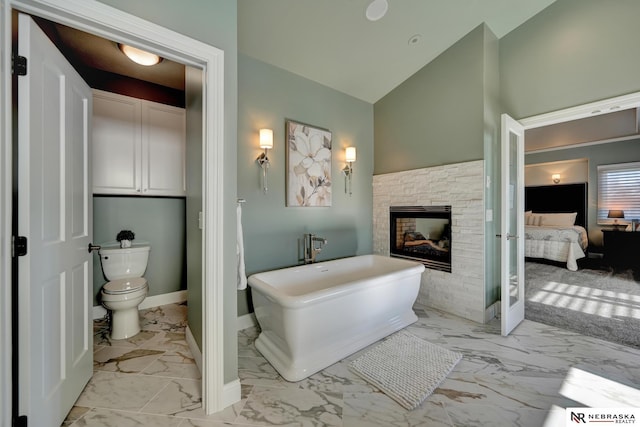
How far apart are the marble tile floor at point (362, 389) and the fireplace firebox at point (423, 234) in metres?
0.94

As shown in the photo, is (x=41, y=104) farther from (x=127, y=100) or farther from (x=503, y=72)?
(x=503, y=72)

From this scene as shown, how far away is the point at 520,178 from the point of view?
260 centimetres

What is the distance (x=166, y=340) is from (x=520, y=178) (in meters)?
3.67

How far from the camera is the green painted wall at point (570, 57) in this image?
2.07 metres

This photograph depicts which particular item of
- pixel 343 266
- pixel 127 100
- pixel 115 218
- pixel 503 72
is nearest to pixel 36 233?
pixel 115 218

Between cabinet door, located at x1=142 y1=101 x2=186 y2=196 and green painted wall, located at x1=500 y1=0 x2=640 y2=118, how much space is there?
3572 mm

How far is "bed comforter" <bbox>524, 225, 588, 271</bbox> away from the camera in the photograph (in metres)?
4.46

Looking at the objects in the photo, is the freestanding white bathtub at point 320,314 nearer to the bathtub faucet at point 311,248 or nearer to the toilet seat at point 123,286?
the bathtub faucet at point 311,248

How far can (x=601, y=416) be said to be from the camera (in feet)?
4.65

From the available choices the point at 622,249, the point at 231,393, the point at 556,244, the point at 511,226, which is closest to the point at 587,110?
the point at 511,226

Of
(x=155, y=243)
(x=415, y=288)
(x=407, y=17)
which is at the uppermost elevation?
(x=407, y=17)

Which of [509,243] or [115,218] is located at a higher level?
[115,218]

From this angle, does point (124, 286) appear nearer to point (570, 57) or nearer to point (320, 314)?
point (320, 314)

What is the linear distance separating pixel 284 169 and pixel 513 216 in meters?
2.36
